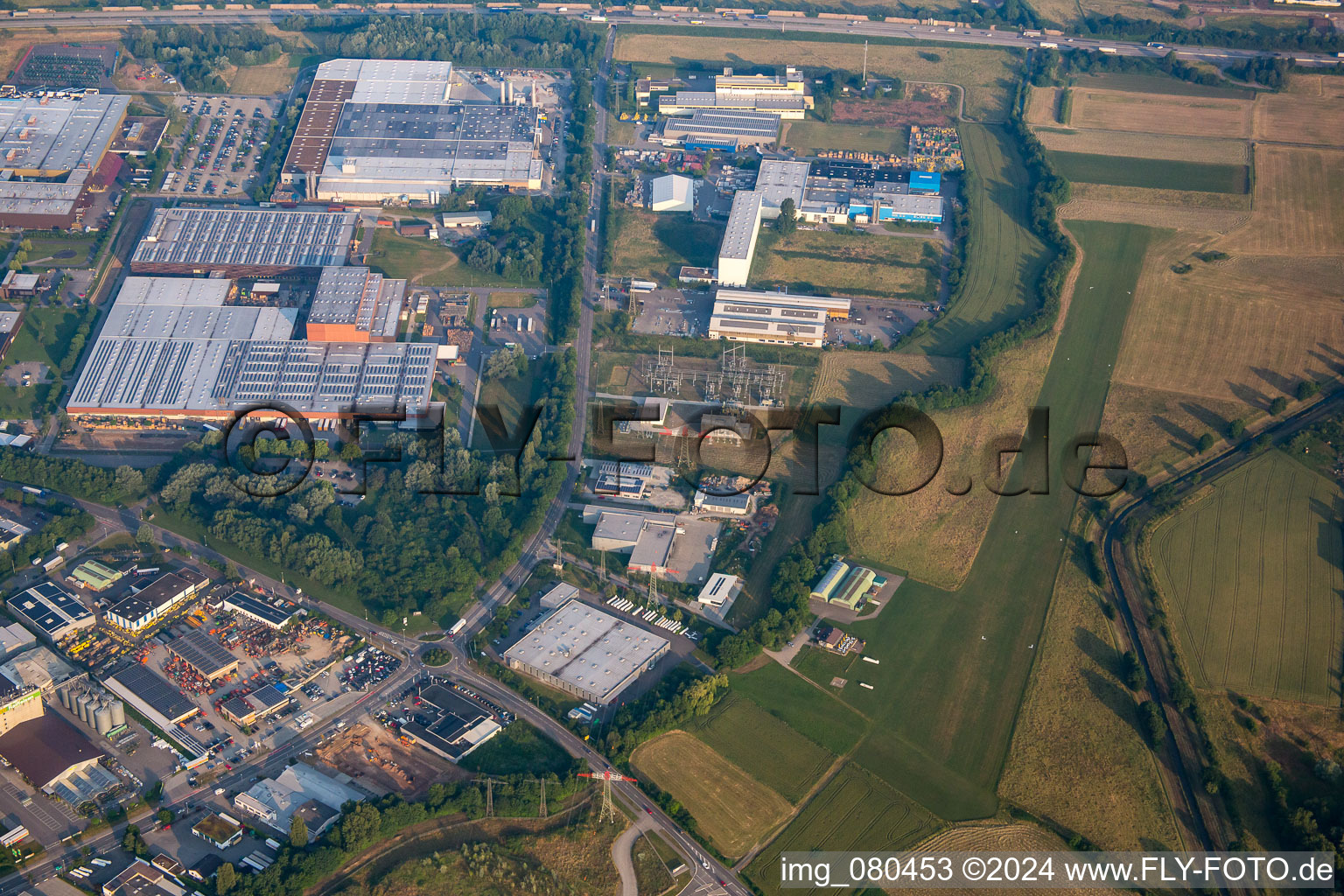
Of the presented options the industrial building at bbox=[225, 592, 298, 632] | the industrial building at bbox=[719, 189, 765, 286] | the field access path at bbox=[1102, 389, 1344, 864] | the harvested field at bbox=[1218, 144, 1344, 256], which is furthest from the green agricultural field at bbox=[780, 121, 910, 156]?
the industrial building at bbox=[225, 592, 298, 632]

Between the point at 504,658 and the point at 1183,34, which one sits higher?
the point at 1183,34

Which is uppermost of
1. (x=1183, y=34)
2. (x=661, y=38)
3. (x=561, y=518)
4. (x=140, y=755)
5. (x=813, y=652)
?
(x=1183, y=34)

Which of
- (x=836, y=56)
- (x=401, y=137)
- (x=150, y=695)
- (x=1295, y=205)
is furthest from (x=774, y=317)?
(x=836, y=56)

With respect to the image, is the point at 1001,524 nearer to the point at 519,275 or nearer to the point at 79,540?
the point at 519,275

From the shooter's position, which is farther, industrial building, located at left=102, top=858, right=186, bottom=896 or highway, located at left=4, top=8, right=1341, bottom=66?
highway, located at left=4, top=8, right=1341, bottom=66

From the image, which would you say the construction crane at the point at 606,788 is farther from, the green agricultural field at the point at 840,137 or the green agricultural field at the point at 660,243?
the green agricultural field at the point at 840,137

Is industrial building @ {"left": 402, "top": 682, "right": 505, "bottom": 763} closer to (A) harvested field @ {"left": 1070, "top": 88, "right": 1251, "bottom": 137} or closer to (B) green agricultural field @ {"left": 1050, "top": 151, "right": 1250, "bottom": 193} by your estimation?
(B) green agricultural field @ {"left": 1050, "top": 151, "right": 1250, "bottom": 193}

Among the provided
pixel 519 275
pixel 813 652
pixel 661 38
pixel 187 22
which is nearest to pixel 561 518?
pixel 813 652
